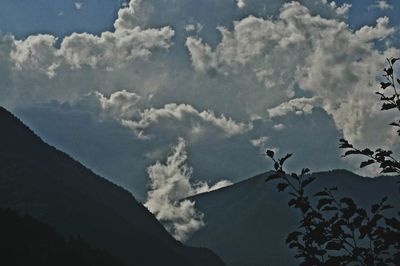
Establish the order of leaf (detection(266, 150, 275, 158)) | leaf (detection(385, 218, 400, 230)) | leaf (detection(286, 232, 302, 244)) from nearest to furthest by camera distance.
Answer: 1. leaf (detection(385, 218, 400, 230))
2. leaf (detection(286, 232, 302, 244))
3. leaf (detection(266, 150, 275, 158))

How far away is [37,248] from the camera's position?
14962 centimetres

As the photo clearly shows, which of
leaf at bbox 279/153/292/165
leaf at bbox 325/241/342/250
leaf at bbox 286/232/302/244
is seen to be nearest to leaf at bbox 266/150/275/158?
leaf at bbox 279/153/292/165

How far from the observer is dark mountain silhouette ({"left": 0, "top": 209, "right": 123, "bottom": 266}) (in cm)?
13912

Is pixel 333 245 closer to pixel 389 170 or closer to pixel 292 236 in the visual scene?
pixel 292 236

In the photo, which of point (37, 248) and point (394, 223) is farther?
point (37, 248)

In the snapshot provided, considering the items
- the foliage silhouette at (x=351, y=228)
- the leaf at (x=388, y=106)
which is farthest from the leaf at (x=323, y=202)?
the leaf at (x=388, y=106)

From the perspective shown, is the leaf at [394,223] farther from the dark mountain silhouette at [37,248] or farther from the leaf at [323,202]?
the dark mountain silhouette at [37,248]

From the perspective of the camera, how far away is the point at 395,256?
1115 centimetres

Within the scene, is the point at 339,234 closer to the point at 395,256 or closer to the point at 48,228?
the point at 395,256

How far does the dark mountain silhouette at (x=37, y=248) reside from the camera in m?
139

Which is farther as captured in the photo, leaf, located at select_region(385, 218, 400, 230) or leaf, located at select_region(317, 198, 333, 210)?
leaf, located at select_region(317, 198, 333, 210)

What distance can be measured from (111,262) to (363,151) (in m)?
173

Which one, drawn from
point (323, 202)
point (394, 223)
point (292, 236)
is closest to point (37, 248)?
point (292, 236)

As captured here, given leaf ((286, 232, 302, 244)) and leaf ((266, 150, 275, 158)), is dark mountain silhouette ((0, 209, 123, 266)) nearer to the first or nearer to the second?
leaf ((266, 150, 275, 158))
